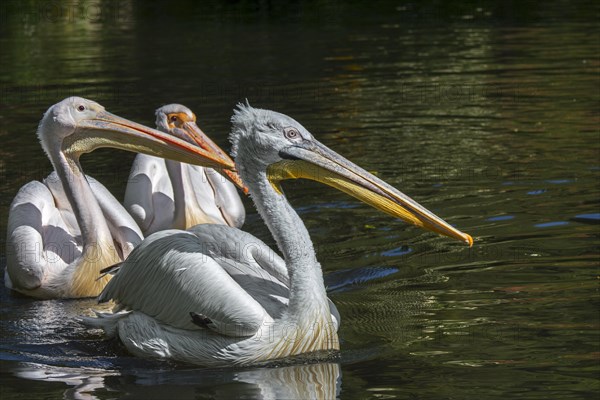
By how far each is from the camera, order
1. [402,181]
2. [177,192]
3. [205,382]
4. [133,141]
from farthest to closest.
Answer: [402,181] < [177,192] < [133,141] < [205,382]

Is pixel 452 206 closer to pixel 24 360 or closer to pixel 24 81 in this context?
pixel 24 360

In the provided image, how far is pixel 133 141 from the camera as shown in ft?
20.4

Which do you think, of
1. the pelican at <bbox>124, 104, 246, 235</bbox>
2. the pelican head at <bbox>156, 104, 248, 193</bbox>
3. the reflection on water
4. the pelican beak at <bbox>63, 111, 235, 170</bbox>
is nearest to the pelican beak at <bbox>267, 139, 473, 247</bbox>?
the reflection on water

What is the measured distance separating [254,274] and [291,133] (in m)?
0.64

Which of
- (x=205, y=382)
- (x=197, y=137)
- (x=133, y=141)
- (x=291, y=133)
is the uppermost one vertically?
(x=291, y=133)

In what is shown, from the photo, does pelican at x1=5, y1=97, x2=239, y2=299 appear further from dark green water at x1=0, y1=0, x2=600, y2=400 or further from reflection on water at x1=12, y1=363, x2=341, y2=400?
reflection on water at x1=12, y1=363, x2=341, y2=400

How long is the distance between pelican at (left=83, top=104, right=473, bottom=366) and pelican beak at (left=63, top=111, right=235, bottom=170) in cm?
99

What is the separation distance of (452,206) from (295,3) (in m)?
17.2

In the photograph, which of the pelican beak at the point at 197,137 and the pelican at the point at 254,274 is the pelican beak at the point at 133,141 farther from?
the pelican at the point at 254,274

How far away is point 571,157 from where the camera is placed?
27.6ft

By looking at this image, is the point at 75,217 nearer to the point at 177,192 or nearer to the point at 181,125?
the point at 177,192

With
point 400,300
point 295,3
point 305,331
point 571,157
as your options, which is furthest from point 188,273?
point 295,3

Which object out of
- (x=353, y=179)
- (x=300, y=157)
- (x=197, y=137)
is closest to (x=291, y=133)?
(x=300, y=157)

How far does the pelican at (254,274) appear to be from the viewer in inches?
185
